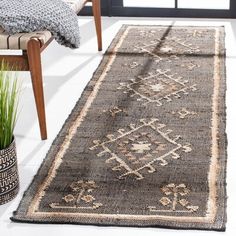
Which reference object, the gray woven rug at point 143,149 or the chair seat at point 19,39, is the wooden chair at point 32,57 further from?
the gray woven rug at point 143,149

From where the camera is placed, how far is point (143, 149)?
284 centimetres

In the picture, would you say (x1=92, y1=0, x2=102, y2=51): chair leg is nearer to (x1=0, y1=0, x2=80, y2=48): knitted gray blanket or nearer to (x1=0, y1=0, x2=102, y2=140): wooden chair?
(x1=0, y1=0, x2=80, y2=48): knitted gray blanket

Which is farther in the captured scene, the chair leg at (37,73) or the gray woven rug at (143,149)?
the chair leg at (37,73)

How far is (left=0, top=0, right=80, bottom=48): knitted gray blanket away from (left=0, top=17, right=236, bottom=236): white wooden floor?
15.3 inches

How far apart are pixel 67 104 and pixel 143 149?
69 cm

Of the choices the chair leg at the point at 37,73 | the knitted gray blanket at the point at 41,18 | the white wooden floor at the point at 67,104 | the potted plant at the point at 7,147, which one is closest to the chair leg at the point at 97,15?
the white wooden floor at the point at 67,104

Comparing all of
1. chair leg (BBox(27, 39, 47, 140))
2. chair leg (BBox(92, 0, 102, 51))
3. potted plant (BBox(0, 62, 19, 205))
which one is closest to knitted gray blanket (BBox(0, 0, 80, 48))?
chair leg (BBox(27, 39, 47, 140))

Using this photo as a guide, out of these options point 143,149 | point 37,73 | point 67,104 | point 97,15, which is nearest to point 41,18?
point 37,73

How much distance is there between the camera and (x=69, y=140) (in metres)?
2.95

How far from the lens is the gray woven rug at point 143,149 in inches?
93.6

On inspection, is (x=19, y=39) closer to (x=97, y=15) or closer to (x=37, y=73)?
(x=37, y=73)

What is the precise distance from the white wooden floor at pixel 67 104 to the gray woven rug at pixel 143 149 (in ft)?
0.12

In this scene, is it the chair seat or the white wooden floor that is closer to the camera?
the white wooden floor

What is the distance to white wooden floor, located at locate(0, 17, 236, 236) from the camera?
2.29 m
